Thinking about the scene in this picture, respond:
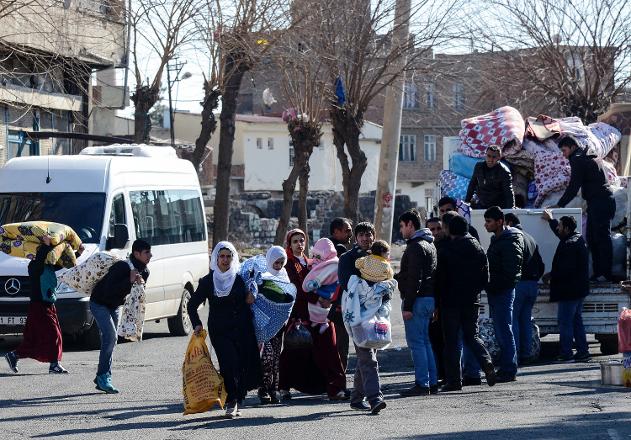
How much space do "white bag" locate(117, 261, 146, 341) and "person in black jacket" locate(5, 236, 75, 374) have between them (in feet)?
4.13

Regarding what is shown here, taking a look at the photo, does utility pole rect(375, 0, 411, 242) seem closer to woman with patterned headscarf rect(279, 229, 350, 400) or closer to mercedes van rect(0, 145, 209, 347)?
mercedes van rect(0, 145, 209, 347)

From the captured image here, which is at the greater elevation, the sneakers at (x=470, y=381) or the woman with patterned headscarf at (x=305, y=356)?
the woman with patterned headscarf at (x=305, y=356)

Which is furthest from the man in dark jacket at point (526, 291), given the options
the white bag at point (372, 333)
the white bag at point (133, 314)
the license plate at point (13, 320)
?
the license plate at point (13, 320)

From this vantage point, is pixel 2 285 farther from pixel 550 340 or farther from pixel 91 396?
pixel 550 340

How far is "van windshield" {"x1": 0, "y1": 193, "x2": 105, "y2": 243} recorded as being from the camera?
700 inches

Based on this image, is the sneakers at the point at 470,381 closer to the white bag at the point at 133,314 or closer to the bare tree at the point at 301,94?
the white bag at the point at 133,314

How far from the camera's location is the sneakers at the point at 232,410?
11.4 metres

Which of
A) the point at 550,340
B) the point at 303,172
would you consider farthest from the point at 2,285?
the point at 303,172

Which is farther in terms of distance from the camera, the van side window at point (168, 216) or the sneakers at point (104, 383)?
the van side window at point (168, 216)

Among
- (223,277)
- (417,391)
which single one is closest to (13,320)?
(223,277)

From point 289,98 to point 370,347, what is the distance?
24.7 m

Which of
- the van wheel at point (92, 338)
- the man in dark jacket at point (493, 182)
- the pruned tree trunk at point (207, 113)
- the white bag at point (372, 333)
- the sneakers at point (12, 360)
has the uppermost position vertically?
the pruned tree trunk at point (207, 113)

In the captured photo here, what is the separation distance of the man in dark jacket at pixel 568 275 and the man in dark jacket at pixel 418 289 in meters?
3.27

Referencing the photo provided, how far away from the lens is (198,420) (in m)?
11.4
